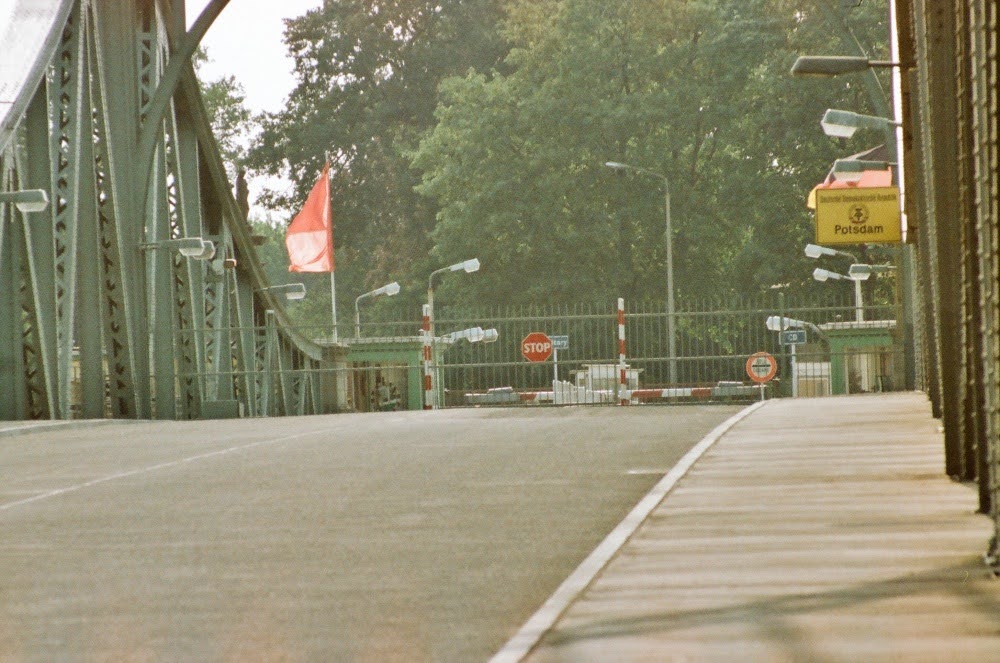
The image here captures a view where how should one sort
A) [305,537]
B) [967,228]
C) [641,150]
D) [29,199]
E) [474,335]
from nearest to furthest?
[967,228] < [305,537] < [29,199] < [474,335] < [641,150]

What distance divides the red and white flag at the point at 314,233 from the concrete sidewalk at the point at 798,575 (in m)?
34.0

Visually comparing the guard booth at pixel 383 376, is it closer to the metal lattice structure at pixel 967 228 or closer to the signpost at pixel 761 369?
the signpost at pixel 761 369

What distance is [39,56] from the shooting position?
22.5 metres

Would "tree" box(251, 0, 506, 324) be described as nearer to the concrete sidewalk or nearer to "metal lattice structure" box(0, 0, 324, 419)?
"metal lattice structure" box(0, 0, 324, 419)

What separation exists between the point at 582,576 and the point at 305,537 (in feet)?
8.27

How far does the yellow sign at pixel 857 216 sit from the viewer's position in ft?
85.0

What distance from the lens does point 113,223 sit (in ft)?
82.4

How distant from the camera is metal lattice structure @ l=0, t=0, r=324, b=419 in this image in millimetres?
22719

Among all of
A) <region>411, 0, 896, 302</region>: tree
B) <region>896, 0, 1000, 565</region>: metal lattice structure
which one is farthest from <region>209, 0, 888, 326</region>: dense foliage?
<region>896, 0, 1000, 565</region>: metal lattice structure

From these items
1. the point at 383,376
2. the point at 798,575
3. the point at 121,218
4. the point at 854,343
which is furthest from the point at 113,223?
the point at 383,376

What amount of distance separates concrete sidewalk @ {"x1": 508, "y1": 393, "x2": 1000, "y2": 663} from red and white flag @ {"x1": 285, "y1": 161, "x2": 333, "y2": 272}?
34050mm

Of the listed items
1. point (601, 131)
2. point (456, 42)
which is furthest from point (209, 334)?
point (456, 42)

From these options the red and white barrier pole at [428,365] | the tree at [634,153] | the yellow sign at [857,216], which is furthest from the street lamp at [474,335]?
the tree at [634,153]

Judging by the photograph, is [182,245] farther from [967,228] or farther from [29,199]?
[967,228]
